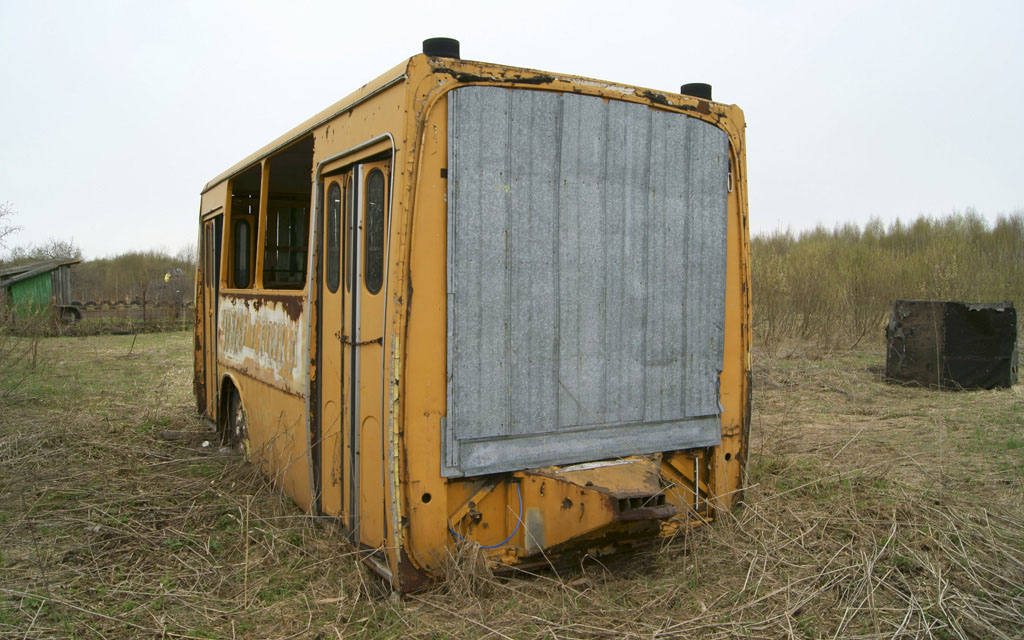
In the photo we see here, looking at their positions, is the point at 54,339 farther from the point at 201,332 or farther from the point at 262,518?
the point at 262,518

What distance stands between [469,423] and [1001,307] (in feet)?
27.7

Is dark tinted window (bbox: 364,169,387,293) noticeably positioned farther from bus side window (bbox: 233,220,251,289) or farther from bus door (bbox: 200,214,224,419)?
bus door (bbox: 200,214,224,419)

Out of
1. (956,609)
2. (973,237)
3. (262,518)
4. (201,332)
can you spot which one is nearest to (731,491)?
(956,609)

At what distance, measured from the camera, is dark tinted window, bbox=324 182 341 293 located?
3930 millimetres

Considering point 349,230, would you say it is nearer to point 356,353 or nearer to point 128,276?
point 356,353

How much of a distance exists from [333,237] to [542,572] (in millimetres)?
2067

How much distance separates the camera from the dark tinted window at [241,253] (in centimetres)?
661

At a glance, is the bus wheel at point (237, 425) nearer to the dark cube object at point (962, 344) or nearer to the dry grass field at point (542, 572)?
the dry grass field at point (542, 572)

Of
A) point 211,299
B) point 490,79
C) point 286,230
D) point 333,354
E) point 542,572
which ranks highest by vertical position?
point 490,79

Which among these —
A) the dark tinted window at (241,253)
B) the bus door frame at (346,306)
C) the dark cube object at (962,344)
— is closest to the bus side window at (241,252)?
the dark tinted window at (241,253)

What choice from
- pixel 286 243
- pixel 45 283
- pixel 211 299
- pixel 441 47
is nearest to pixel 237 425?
pixel 211 299

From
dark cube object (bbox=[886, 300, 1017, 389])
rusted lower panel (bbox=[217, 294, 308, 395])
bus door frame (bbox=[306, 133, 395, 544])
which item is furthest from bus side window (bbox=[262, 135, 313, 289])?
dark cube object (bbox=[886, 300, 1017, 389])

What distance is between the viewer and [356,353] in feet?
12.2

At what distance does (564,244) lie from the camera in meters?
3.53
